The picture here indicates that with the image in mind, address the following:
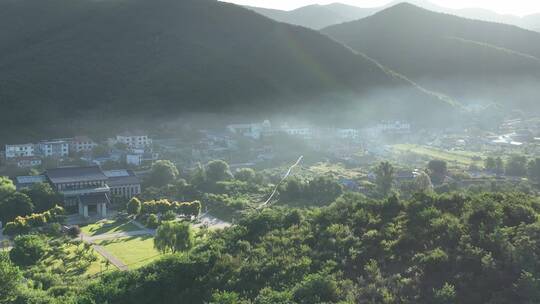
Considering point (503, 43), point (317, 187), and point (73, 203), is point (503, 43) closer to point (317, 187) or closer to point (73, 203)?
point (317, 187)

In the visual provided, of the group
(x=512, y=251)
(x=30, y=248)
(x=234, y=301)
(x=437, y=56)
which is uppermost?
(x=437, y=56)

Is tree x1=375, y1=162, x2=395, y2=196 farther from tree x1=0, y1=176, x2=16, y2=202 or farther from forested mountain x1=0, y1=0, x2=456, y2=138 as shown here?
forested mountain x1=0, y1=0, x2=456, y2=138

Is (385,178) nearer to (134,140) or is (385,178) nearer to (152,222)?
(152,222)

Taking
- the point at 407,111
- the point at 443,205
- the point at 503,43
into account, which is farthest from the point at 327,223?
the point at 503,43

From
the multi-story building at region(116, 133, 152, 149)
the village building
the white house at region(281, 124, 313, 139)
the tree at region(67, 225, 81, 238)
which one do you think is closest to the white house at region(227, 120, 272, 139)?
the white house at region(281, 124, 313, 139)

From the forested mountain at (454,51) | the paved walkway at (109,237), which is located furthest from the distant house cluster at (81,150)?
the forested mountain at (454,51)
